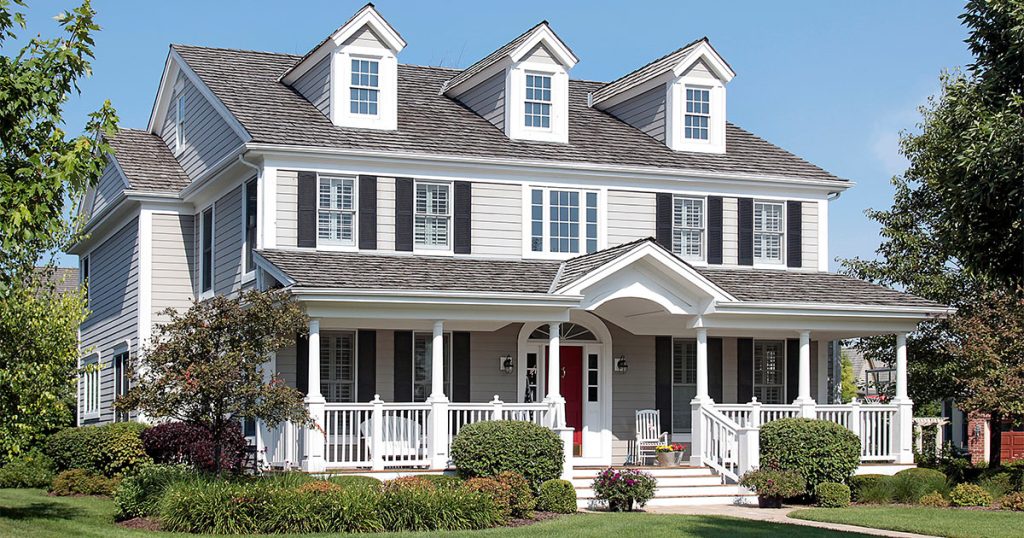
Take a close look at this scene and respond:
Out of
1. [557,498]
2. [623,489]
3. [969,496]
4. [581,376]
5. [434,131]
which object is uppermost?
[434,131]

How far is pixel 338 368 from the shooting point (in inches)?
931

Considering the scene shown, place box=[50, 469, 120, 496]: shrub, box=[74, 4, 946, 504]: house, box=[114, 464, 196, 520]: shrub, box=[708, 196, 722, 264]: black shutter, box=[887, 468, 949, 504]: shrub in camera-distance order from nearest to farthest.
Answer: box=[114, 464, 196, 520]: shrub < box=[50, 469, 120, 496]: shrub < box=[887, 468, 949, 504]: shrub < box=[74, 4, 946, 504]: house < box=[708, 196, 722, 264]: black shutter

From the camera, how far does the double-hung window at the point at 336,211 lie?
2341 cm

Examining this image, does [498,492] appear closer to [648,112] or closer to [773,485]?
[773,485]

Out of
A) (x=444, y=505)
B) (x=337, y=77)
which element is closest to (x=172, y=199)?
(x=337, y=77)

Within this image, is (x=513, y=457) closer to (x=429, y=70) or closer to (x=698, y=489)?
(x=698, y=489)

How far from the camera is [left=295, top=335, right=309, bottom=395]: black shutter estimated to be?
23.0 metres

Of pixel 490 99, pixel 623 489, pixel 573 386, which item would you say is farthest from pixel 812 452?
pixel 490 99

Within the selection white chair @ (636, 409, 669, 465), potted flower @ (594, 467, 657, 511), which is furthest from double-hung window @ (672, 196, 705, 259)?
potted flower @ (594, 467, 657, 511)

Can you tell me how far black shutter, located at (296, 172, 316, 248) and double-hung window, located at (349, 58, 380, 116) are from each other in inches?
85.8

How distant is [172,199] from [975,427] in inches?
957

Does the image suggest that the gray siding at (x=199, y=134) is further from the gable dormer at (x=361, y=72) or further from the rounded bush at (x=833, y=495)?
the rounded bush at (x=833, y=495)

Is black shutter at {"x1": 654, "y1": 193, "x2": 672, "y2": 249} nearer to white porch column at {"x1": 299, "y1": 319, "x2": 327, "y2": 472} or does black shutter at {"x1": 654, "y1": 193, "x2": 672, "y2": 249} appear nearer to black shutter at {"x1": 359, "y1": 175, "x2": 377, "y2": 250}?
black shutter at {"x1": 359, "y1": 175, "x2": 377, "y2": 250}

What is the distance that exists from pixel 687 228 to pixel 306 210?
773cm
